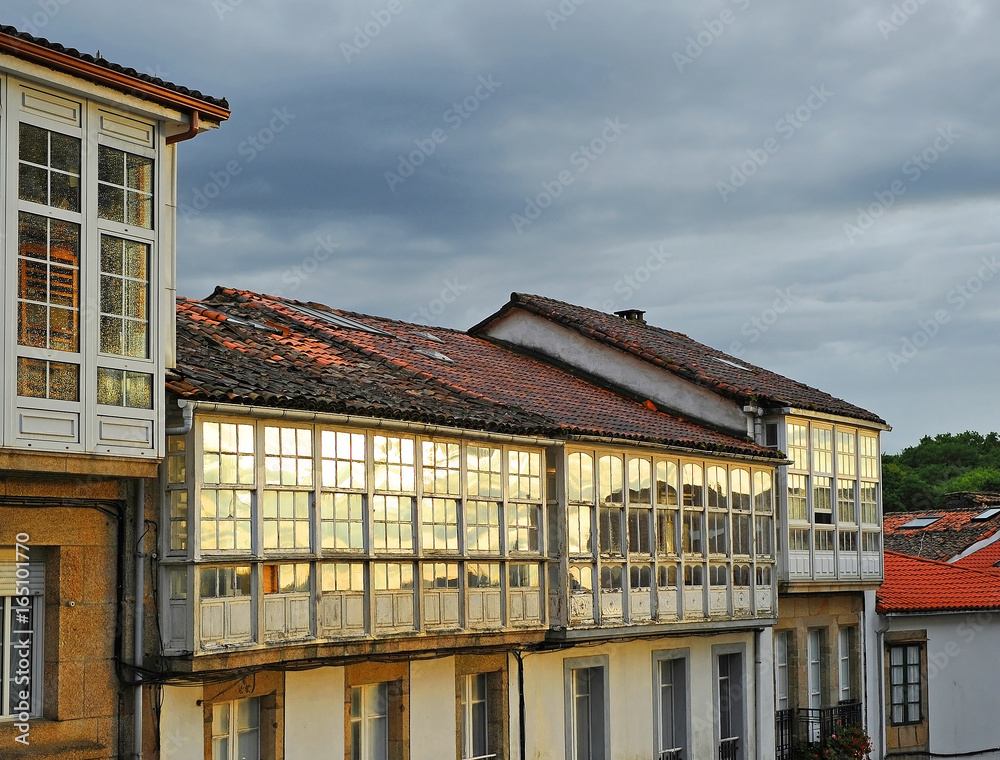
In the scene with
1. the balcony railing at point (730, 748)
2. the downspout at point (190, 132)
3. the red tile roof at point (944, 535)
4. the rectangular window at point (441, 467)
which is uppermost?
the downspout at point (190, 132)

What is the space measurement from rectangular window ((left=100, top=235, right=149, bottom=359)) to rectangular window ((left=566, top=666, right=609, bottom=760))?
367 inches

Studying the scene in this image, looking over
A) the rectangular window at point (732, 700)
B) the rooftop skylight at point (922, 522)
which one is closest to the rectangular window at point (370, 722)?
the rectangular window at point (732, 700)

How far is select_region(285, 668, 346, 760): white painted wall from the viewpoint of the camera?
50.9ft

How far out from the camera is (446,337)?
25.4m

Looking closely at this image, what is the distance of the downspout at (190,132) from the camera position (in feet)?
45.3

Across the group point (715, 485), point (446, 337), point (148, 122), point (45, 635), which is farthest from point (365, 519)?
point (446, 337)

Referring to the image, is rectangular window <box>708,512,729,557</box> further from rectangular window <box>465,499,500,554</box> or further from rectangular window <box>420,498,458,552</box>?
Answer: rectangular window <box>420,498,458,552</box>

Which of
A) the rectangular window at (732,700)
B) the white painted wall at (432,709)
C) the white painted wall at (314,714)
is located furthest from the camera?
the rectangular window at (732,700)

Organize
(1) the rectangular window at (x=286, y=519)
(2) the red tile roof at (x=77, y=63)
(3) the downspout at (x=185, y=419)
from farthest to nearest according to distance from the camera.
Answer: (1) the rectangular window at (x=286, y=519), (3) the downspout at (x=185, y=419), (2) the red tile roof at (x=77, y=63)

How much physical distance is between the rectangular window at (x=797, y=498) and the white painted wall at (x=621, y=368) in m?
1.20

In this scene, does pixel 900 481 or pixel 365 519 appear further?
pixel 900 481

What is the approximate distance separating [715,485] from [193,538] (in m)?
10.6

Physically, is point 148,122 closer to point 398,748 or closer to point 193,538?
point 193,538

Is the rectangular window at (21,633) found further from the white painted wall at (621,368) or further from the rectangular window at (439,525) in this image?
the white painted wall at (621,368)
